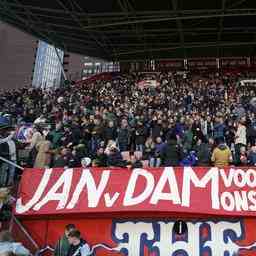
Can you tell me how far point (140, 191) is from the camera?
943 cm

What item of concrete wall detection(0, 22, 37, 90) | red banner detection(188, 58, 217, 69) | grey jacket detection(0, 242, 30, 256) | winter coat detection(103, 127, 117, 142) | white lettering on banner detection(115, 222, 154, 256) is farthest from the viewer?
concrete wall detection(0, 22, 37, 90)

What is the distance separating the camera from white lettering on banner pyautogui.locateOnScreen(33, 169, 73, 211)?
30.8 feet

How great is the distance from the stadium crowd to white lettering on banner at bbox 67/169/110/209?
164 cm

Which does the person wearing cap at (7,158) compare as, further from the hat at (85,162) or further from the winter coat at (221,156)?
the winter coat at (221,156)

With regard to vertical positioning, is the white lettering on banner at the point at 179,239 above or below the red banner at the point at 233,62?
below

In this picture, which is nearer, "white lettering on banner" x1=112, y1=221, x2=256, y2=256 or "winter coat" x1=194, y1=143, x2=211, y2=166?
"white lettering on banner" x1=112, y1=221, x2=256, y2=256

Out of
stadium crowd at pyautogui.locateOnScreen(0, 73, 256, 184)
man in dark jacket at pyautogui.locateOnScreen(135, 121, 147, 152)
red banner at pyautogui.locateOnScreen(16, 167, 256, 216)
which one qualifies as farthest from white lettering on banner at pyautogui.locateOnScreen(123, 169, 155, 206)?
man in dark jacket at pyautogui.locateOnScreen(135, 121, 147, 152)

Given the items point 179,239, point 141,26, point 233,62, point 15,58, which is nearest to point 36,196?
point 179,239

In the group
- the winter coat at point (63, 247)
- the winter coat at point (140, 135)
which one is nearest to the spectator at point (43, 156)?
the winter coat at point (140, 135)

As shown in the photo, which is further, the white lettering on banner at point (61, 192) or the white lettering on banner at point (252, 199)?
the white lettering on banner at point (61, 192)

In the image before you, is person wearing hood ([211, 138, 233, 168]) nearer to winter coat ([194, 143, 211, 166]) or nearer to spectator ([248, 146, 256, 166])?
winter coat ([194, 143, 211, 166])

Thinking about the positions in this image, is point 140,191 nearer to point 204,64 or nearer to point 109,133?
point 109,133

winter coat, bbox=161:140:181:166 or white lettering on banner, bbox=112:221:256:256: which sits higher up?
winter coat, bbox=161:140:181:166

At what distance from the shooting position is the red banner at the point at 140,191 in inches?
361
